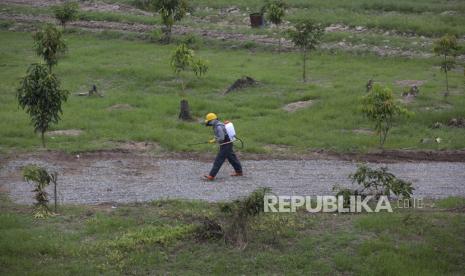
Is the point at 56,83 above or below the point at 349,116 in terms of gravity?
above

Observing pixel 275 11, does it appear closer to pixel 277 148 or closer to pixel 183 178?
pixel 277 148

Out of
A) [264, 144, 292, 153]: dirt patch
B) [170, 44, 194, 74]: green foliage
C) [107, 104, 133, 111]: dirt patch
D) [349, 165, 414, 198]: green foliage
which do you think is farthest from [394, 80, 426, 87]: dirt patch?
[349, 165, 414, 198]: green foliage

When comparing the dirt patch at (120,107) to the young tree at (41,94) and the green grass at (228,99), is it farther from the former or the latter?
the young tree at (41,94)

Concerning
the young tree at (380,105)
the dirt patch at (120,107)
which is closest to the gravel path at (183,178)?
the young tree at (380,105)

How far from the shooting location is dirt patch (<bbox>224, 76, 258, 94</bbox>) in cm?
2956

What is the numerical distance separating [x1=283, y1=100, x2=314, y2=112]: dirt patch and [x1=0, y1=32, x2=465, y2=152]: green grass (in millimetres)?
322

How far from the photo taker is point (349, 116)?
25.7 meters

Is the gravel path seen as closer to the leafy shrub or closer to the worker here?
the worker

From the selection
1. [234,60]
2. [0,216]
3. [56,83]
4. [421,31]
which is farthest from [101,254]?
[421,31]

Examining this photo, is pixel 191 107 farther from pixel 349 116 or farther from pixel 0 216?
pixel 0 216

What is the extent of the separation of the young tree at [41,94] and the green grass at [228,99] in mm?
1492

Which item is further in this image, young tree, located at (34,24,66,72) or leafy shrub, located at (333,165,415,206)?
young tree, located at (34,24,66,72)

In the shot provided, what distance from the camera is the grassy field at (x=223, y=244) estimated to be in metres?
13.5

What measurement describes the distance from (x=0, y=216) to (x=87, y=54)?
832 inches
